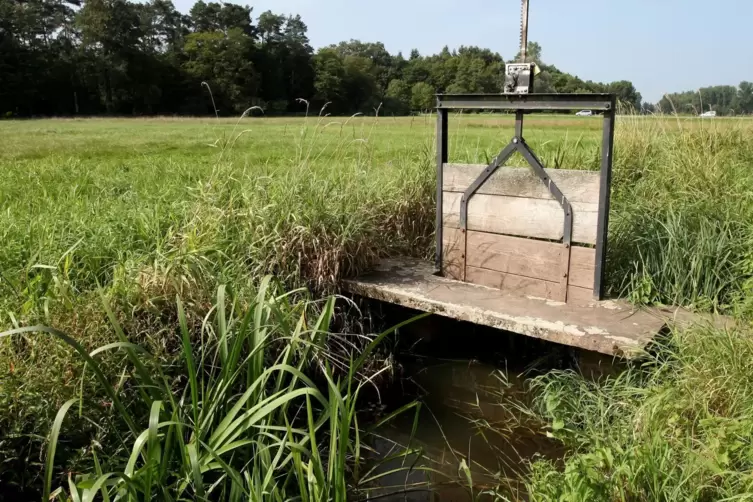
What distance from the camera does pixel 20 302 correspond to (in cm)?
323

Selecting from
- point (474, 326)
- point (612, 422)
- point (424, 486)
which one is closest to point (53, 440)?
point (424, 486)

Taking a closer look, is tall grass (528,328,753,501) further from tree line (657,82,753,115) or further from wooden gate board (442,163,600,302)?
tree line (657,82,753,115)

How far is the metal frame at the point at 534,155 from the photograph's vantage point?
3.61 meters

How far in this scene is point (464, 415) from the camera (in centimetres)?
395

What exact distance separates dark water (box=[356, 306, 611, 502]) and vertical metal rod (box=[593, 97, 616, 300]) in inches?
20.4

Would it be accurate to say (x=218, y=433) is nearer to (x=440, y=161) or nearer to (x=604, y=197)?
(x=604, y=197)

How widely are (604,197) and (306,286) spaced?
6.89ft

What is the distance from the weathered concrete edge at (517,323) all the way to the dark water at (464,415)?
39cm

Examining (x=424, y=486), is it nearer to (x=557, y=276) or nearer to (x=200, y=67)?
(x=557, y=276)

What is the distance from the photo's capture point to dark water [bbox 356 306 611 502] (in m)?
3.20

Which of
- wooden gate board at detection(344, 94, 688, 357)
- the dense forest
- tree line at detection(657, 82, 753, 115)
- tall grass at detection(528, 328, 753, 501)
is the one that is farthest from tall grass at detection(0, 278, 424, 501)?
the dense forest

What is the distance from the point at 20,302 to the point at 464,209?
9.83 ft

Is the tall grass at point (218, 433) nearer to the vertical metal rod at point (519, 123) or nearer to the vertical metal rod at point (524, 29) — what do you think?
the vertical metal rod at point (519, 123)

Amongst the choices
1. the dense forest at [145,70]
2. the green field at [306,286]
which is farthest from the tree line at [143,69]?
the green field at [306,286]
